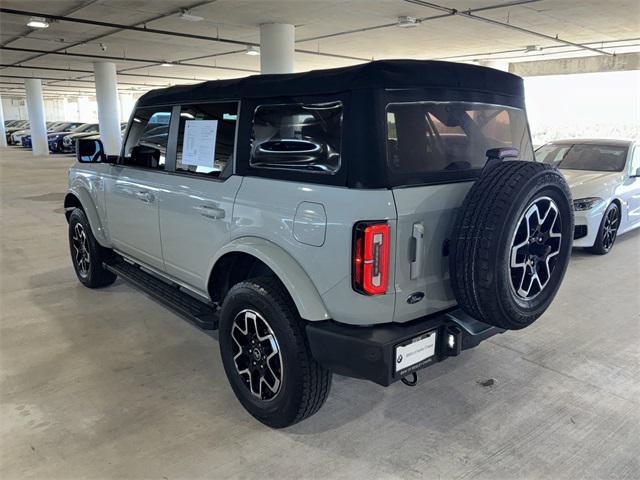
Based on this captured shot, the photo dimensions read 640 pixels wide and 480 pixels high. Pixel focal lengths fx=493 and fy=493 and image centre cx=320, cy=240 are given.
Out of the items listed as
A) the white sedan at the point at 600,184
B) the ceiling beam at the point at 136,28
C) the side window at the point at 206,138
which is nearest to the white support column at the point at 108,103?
the ceiling beam at the point at 136,28

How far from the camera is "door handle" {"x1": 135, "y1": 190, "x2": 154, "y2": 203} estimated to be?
11.2ft

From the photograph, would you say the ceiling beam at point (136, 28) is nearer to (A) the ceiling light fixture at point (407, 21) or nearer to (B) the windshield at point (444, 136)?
(A) the ceiling light fixture at point (407, 21)

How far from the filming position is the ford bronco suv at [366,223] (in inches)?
83.4

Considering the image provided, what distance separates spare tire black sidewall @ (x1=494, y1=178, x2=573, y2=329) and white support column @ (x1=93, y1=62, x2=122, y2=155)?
17497mm

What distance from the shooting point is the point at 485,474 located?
2238 mm

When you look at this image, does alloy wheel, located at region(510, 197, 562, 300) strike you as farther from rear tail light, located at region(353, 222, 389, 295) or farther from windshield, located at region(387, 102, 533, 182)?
rear tail light, located at region(353, 222, 389, 295)

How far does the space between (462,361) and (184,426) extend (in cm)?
182

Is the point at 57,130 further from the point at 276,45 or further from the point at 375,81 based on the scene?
the point at 375,81

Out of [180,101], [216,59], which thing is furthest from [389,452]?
[216,59]

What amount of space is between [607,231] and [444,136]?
4.48m

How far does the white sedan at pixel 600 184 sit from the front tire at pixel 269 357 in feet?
14.5

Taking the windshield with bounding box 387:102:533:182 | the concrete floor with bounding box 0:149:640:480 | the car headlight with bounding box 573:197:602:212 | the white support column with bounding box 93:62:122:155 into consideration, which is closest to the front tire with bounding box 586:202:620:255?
the car headlight with bounding box 573:197:602:212

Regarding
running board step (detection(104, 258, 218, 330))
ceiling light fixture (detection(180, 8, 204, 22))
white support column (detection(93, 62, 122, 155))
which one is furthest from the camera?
white support column (detection(93, 62, 122, 155))

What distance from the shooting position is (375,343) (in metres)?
2.09
